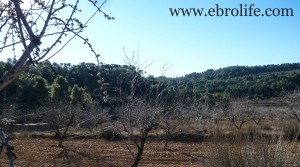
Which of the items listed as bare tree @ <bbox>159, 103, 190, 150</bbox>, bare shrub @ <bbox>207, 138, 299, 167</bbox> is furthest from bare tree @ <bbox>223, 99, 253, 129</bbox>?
bare shrub @ <bbox>207, 138, 299, 167</bbox>

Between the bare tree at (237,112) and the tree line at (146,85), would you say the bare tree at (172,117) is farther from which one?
the bare tree at (237,112)

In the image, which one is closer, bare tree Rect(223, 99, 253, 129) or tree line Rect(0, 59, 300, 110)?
tree line Rect(0, 59, 300, 110)

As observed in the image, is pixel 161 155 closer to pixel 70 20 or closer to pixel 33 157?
pixel 33 157

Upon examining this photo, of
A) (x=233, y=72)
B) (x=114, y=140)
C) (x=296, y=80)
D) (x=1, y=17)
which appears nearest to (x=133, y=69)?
(x=1, y=17)

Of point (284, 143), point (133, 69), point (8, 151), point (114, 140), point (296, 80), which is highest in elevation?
point (296, 80)

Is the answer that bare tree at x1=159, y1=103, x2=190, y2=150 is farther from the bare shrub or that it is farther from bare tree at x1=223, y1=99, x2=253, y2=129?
the bare shrub

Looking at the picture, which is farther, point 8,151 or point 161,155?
point 161,155

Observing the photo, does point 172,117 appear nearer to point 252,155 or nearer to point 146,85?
point 146,85

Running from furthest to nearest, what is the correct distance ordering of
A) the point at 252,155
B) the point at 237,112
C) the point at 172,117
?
the point at 237,112
the point at 172,117
the point at 252,155

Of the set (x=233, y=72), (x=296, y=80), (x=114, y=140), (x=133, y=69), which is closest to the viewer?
(x=133, y=69)

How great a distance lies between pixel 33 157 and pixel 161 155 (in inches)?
243

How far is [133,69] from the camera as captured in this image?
849 cm

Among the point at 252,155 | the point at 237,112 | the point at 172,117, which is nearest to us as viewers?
the point at 252,155

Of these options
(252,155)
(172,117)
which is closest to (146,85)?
(252,155)
